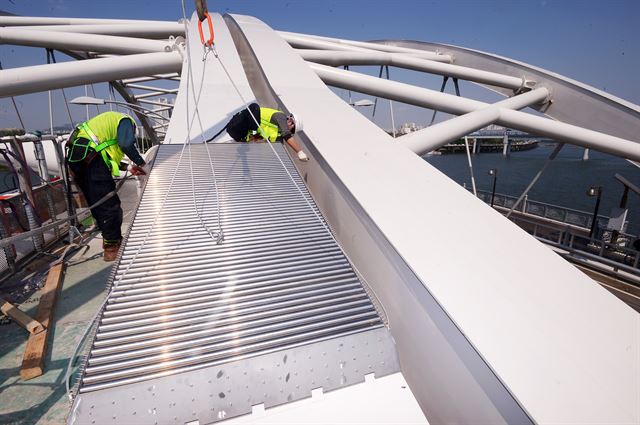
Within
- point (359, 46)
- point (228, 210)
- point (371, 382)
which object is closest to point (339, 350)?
point (371, 382)

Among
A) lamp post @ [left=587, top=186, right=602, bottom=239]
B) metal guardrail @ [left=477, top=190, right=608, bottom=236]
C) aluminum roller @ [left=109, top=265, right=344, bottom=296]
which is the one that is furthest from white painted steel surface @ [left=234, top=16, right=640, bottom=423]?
metal guardrail @ [left=477, top=190, right=608, bottom=236]

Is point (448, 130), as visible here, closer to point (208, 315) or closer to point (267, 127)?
point (267, 127)

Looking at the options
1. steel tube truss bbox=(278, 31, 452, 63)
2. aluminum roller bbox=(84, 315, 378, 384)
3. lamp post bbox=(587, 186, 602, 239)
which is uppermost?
steel tube truss bbox=(278, 31, 452, 63)

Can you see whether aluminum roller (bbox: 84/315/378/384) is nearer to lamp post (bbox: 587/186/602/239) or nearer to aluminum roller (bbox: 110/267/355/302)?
aluminum roller (bbox: 110/267/355/302)

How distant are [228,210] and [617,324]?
3.10 meters

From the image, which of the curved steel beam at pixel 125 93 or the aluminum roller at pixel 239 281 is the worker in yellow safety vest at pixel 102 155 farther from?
the curved steel beam at pixel 125 93

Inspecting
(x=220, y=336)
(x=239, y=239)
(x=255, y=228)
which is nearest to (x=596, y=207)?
(x=255, y=228)

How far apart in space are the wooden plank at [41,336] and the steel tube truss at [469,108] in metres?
7.09

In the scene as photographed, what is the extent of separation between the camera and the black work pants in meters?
5.14

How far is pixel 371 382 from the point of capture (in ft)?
6.73

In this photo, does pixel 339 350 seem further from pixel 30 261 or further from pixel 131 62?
pixel 30 261

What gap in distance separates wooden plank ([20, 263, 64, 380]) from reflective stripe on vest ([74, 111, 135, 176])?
7.83ft

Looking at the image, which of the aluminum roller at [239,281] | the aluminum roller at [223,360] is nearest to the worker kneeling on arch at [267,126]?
the aluminum roller at [239,281]

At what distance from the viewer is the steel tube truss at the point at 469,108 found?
6949mm
